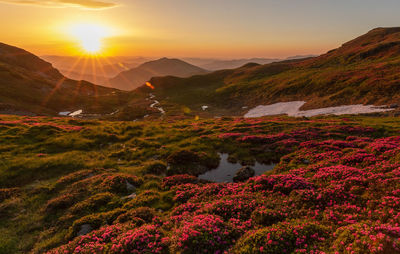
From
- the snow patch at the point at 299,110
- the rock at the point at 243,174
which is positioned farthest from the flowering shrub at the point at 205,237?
the snow patch at the point at 299,110

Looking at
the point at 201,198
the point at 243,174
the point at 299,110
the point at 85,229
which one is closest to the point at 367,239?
the point at 201,198

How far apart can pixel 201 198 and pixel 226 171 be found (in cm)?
791

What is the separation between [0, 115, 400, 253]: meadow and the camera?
10.2 metres

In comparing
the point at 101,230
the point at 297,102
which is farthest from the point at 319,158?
the point at 297,102

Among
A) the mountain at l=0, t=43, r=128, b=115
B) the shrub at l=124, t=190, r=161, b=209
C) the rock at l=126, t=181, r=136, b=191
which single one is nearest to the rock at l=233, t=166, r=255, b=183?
the shrub at l=124, t=190, r=161, b=209

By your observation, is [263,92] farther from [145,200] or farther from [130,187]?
[145,200]

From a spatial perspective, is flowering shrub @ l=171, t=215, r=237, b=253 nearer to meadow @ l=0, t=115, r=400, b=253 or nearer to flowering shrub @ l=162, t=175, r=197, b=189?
meadow @ l=0, t=115, r=400, b=253

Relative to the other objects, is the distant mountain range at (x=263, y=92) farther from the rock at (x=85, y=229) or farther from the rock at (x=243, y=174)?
the rock at (x=85, y=229)

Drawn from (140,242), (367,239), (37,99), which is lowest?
(37,99)

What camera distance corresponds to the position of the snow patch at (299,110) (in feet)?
167

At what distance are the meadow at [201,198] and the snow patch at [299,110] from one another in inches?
880

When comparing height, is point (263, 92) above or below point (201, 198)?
above

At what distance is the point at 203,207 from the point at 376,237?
9.14 m

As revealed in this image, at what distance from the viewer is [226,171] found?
2369cm
